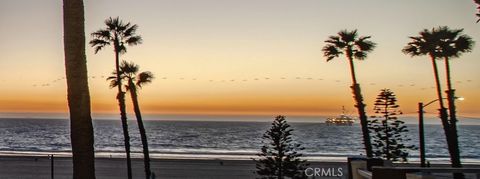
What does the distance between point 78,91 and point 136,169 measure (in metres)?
29.3

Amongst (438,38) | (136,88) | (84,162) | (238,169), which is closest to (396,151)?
(438,38)

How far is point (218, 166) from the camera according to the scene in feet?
121

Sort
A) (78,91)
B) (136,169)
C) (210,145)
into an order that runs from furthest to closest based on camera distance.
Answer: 1. (210,145)
2. (136,169)
3. (78,91)

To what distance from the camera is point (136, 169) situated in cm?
3588

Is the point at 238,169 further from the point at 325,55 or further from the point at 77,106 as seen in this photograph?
the point at 77,106

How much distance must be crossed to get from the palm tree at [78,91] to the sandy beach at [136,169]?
22640mm

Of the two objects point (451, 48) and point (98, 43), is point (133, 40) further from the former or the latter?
point (451, 48)

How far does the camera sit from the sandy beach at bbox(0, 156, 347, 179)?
31.9m

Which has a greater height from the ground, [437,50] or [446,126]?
[437,50]

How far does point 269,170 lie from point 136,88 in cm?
1128

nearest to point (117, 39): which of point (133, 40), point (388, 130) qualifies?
point (133, 40)

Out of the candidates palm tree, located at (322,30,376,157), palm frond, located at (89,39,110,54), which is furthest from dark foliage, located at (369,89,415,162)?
palm frond, located at (89,39,110,54)

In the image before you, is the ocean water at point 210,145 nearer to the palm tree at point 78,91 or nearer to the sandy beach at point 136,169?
Result: the sandy beach at point 136,169

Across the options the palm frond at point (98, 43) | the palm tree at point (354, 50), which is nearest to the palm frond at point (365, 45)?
the palm tree at point (354, 50)
